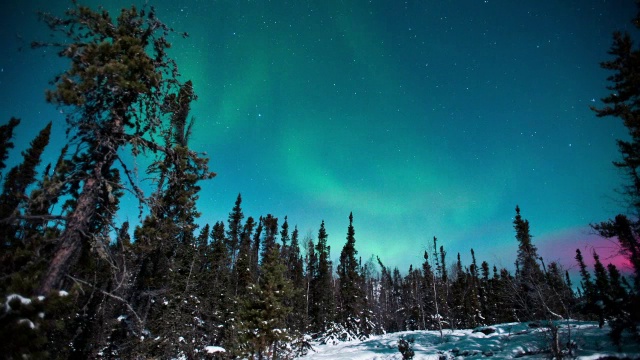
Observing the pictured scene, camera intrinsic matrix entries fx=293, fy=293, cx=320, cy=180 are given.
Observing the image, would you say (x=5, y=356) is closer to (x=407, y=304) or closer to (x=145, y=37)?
(x=145, y=37)

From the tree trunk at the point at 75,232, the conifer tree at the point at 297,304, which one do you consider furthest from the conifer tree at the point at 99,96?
the conifer tree at the point at 297,304

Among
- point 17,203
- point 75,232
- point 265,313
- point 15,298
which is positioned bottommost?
point 265,313

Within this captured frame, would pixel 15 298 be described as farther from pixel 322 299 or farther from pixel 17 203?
pixel 322 299

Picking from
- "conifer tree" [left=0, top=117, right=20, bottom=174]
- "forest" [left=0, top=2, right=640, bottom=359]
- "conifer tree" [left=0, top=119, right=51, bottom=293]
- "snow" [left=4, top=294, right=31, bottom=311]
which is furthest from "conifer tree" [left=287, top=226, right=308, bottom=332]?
"conifer tree" [left=0, top=117, right=20, bottom=174]

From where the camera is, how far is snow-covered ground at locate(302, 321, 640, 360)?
536 inches

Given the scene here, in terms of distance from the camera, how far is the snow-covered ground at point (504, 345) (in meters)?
13.6

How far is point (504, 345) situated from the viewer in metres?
20.0

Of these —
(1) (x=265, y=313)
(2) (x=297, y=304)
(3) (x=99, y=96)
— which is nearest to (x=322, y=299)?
(2) (x=297, y=304)

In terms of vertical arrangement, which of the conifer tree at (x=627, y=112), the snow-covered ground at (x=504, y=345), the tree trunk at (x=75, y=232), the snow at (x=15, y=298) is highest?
the conifer tree at (x=627, y=112)

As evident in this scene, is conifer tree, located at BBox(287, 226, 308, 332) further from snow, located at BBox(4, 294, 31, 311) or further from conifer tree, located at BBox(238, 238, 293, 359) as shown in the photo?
snow, located at BBox(4, 294, 31, 311)

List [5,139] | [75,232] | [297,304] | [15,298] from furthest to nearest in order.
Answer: [297,304], [5,139], [75,232], [15,298]

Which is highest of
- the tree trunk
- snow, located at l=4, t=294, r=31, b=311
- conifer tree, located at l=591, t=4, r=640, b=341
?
conifer tree, located at l=591, t=4, r=640, b=341

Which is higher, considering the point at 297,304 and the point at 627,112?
the point at 627,112

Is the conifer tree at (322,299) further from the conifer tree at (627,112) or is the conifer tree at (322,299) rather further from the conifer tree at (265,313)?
the conifer tree at (627,112)
